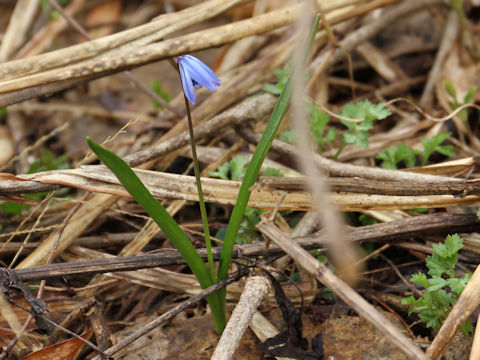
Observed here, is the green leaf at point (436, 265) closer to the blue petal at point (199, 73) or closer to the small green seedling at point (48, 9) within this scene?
the blue petal at point (199, 73)

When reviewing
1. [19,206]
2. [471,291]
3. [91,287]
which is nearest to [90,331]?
[91,287]

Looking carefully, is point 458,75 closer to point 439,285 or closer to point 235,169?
point 235,169

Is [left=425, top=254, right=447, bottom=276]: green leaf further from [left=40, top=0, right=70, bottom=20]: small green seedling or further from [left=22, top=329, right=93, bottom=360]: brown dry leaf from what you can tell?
[left=40, top=0, right=70, bottom=20]: small green seedling

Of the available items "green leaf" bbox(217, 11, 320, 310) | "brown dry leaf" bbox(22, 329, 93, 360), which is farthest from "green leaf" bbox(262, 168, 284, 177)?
"brown dry leaf" bbox(22, 329, 93, 360)

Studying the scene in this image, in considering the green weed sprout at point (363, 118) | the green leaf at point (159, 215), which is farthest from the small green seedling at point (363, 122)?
the green leaf at point (159, 215)

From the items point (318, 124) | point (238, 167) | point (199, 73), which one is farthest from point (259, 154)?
point (318, 124)

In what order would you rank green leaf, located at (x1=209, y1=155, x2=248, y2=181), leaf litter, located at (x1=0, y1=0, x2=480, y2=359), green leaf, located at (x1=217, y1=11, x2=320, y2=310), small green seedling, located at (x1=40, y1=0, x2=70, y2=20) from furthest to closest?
small green seedling, located at (x1=40, y1=0, x2=70, y2=20)
green leaf, located at (x1=209, y1=155, x2=248, y2=181)
leaf litter, located at (x1=0, y1=0, x2=480, y2=359)
green leaf, located at (x1=217, y1=11, x2=320, y2=310)
